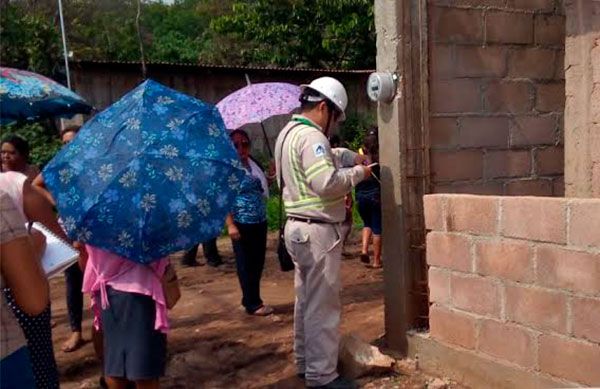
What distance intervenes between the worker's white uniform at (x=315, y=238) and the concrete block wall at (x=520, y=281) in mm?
553

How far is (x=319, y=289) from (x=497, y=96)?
68.6 inches

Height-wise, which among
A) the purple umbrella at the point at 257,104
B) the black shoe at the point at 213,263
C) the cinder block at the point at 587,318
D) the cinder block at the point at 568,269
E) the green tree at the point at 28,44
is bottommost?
the black shoe at the point at 213,263

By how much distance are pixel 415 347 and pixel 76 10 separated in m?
22.9

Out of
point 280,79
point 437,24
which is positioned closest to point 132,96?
point 437,24

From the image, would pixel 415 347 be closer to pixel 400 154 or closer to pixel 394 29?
pixel 400 154

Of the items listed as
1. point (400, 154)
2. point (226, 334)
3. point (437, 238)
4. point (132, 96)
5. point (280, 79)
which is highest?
point (280, 79)

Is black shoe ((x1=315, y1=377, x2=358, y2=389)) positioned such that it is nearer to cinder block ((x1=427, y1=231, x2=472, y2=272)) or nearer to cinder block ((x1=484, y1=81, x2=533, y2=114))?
cinder block ((x1=427, y1=231, x2=472, y2=272))

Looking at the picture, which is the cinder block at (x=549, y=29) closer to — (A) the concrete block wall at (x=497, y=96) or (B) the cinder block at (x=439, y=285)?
(A) the concrete block wall at (x=497, y=96)

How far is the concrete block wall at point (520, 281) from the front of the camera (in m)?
3.39

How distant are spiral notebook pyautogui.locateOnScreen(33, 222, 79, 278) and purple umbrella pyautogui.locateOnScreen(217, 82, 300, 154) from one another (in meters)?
3.65

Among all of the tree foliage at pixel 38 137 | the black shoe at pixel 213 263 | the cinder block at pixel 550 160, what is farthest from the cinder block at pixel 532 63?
the tree foliage at pixel 38 137

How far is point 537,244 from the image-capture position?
358 cm

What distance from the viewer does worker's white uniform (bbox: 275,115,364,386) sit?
4.20 m

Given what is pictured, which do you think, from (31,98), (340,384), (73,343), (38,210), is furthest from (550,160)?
(31,98)
